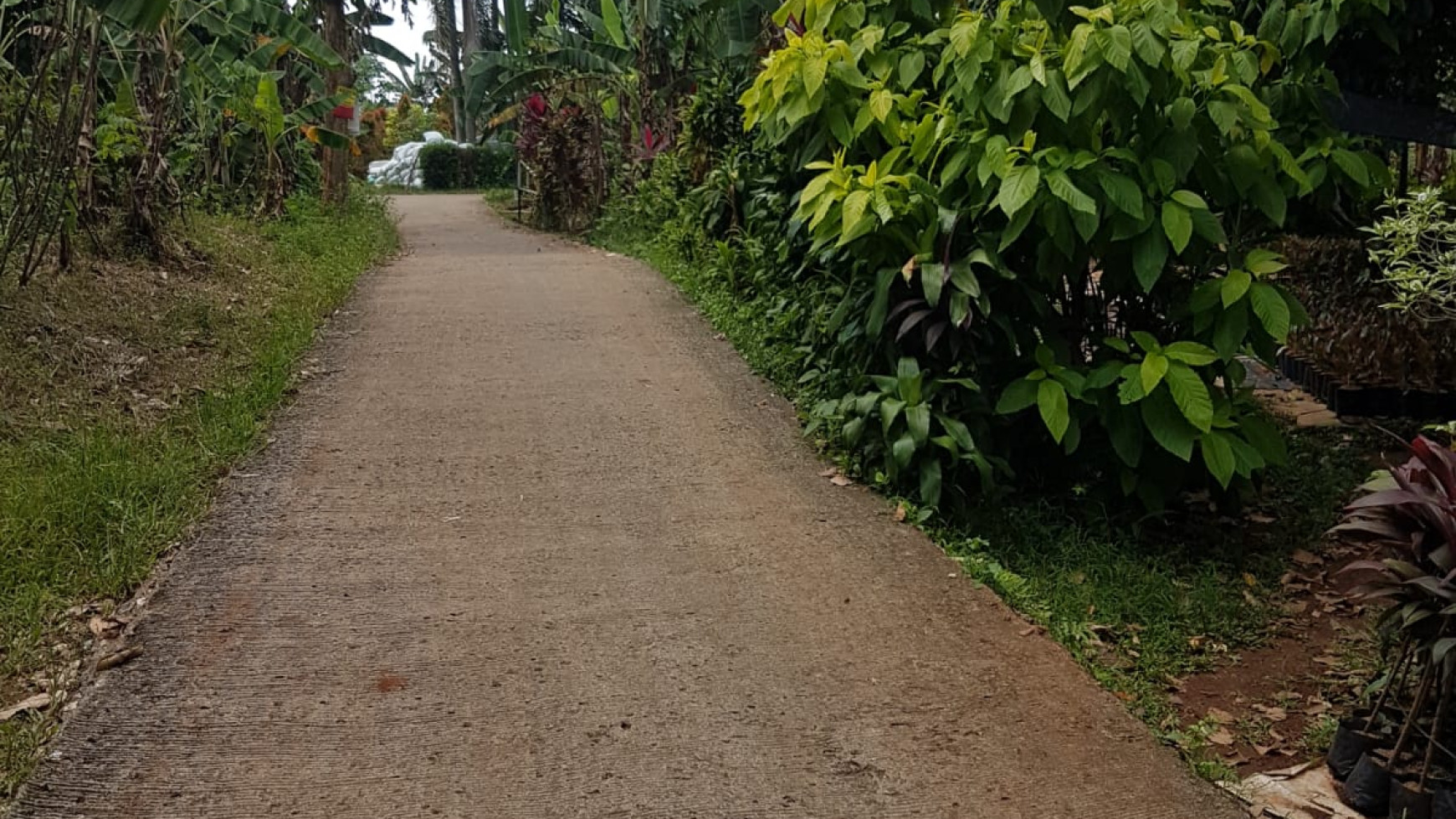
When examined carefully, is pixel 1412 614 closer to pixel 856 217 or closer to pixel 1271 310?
pixel 1271 310

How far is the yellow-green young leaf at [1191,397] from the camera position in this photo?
453cm

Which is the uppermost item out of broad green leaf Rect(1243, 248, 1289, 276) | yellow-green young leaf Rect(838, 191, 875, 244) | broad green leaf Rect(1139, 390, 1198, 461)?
yellow-green young leaf Rect(838, 191, 875, 244)

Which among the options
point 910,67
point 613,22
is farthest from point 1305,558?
point 613,22

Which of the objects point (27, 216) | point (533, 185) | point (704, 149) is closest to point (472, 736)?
point (27, 216)

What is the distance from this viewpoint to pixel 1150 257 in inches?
178

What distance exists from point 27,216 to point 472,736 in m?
4.90

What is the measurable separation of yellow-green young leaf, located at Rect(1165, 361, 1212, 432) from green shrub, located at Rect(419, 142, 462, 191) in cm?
2799

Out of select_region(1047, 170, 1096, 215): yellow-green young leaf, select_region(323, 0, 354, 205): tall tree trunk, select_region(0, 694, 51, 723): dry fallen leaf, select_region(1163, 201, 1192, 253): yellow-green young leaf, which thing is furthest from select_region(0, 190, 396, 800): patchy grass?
select_region(323, 0, 354, 205): tall tree trunk

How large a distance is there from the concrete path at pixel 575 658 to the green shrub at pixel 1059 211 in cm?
76

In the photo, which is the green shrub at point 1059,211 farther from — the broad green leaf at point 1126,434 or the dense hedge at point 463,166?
the dense hedge at point 463,166

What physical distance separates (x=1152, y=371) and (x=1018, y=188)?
867 mm

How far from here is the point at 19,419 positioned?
532 centimetres

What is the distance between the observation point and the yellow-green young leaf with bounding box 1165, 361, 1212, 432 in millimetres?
4527

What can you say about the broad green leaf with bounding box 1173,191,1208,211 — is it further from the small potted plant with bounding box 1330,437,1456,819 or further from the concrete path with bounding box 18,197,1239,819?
the concrete path with bounding box 18,197,1239,819
